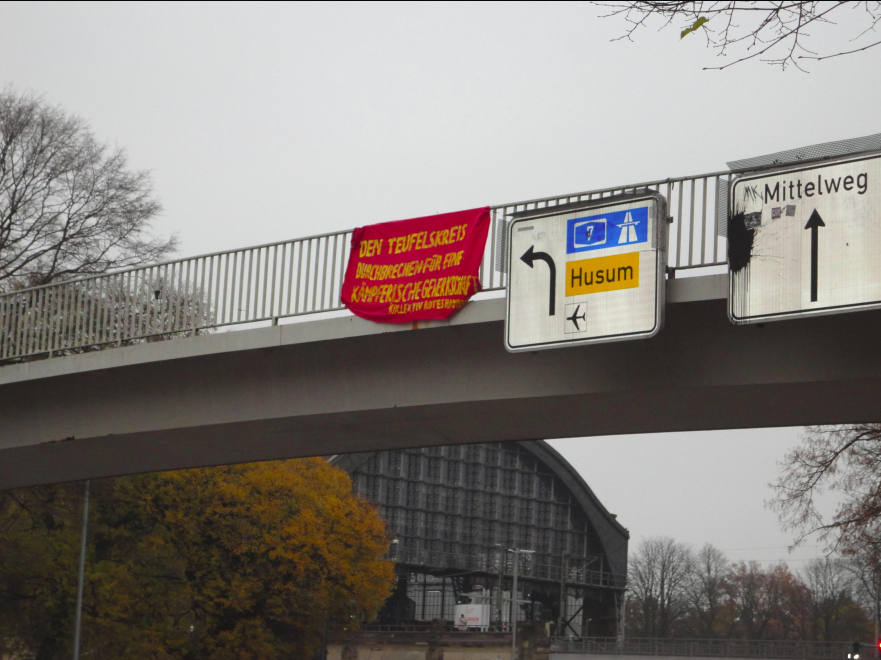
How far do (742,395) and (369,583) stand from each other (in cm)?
2876

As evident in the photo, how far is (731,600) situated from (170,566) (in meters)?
89.9

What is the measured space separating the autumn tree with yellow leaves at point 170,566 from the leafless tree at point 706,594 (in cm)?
8031

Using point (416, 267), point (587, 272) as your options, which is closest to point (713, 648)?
point (416, 267)

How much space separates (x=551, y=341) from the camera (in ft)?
45.6

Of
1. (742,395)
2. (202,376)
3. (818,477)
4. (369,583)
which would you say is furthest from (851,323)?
(369,583)

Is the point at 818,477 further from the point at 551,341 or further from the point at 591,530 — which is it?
the point at 591,530

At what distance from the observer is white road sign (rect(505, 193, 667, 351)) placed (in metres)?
13.2

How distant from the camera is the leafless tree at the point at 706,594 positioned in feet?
357

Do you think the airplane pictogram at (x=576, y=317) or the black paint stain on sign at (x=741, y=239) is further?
the airplane pictogram at (x=576, y=317)

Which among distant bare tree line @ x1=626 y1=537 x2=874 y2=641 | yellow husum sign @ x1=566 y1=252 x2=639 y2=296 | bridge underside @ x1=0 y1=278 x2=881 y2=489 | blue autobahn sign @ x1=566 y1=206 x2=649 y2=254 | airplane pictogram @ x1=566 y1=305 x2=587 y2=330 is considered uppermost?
blue autobahn sign @ x1=566 y1=206 x2=649 y2=254

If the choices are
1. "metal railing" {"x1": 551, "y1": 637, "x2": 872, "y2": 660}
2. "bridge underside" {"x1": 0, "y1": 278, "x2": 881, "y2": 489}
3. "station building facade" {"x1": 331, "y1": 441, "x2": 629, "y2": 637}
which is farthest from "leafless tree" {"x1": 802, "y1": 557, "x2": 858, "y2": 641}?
"bridge underside" {"x1": 0, "y1": 278, "x2": 881, "y2": 489}

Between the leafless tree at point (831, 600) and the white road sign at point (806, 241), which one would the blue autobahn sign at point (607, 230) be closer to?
the white road sign at point (806, 241)

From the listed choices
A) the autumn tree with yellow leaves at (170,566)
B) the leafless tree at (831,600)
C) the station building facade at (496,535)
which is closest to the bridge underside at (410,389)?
the autumn tree with yellow leaves at (170,566)

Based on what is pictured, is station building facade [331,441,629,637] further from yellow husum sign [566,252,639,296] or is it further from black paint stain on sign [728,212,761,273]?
black paint stain on sign [728,212,761,273]
